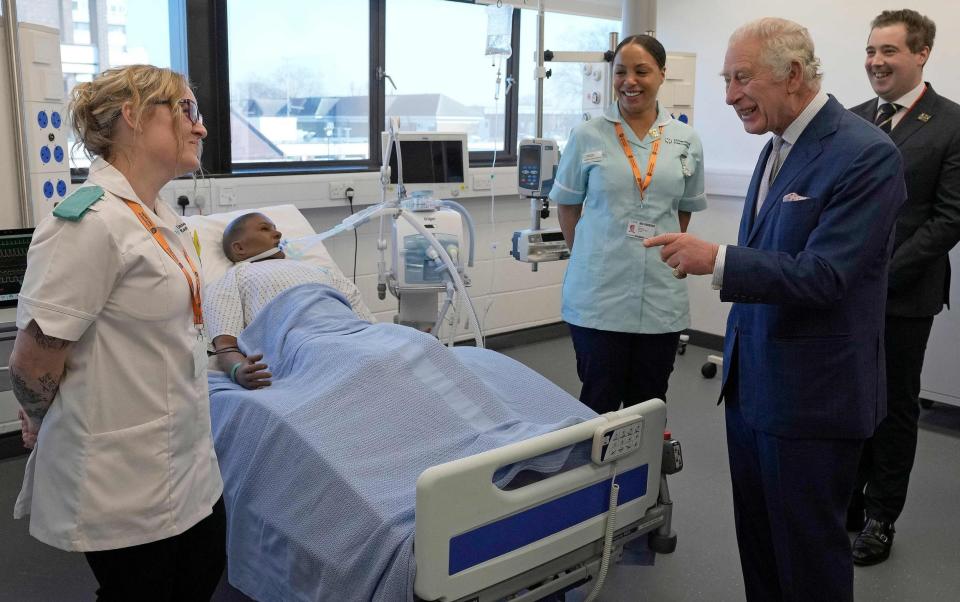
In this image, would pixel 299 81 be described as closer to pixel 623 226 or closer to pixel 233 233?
pixel 233 233

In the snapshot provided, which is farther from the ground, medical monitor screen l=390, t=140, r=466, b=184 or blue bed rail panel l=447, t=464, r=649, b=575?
medical monitor screen l=390, t=140, r=466, b=184

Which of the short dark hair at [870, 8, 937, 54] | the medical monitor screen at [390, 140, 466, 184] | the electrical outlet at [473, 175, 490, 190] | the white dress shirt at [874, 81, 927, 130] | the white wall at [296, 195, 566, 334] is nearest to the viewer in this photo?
the short dark hair at [870, 8, 937, 54]

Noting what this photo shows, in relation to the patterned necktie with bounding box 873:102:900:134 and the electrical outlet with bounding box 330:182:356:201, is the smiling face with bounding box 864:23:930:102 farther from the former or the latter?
the electrical outlet with bounding box 330:182:356:201

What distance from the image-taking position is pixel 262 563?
72.7 inches

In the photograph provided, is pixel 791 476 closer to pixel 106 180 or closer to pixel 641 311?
pixel 641 311

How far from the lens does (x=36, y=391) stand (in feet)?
4.32

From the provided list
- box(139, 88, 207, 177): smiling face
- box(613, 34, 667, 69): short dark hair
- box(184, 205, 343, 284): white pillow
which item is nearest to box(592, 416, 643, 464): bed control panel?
box(139, 88, 207, 177): smiling face

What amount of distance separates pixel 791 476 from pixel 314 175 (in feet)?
9.39

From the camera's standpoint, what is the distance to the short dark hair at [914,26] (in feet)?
8.62

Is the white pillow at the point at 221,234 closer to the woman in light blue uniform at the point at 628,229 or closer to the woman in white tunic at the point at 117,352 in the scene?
the woman in light blue uniform at the point at 628,229

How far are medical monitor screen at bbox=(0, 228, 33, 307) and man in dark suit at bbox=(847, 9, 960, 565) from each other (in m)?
2.69

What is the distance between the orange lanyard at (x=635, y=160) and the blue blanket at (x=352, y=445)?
27.4 inches

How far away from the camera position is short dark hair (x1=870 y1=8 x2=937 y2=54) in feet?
8.62

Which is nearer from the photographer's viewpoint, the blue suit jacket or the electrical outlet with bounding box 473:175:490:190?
the blue suit jacket
